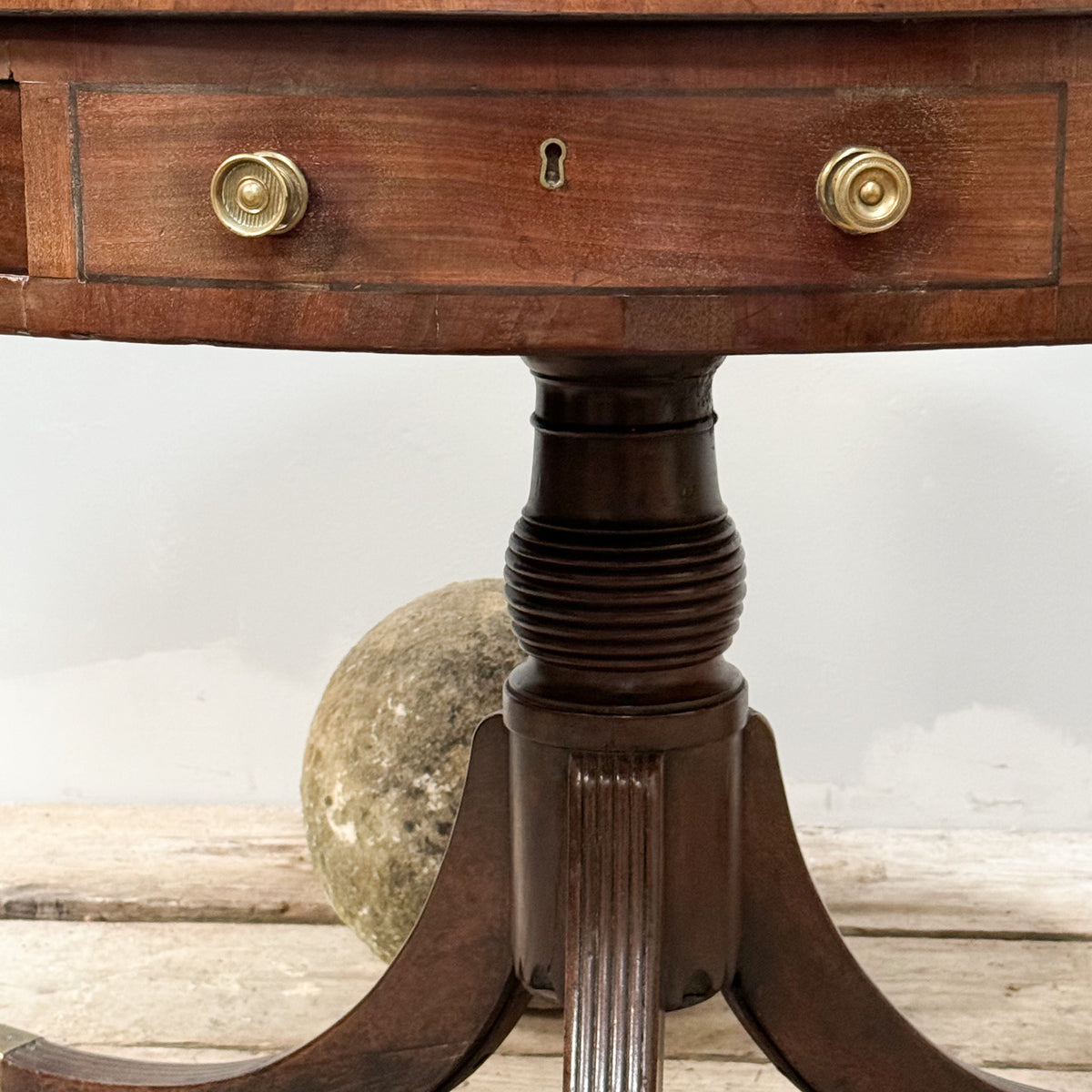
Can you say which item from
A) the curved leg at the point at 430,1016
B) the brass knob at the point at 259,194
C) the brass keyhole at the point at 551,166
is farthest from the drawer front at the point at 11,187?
the curved leg at the point at 430,1016

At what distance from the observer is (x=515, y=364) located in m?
1.83

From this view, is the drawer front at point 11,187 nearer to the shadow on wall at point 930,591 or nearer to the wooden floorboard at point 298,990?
the wooden floorboard at point 298,990

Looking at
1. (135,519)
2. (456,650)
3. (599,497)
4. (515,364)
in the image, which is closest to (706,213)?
(599,497)

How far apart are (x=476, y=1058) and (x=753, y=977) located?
190mm

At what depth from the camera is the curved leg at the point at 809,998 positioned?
46.1 inches

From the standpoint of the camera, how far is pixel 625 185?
0.74 metres

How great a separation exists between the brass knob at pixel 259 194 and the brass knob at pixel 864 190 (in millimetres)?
210

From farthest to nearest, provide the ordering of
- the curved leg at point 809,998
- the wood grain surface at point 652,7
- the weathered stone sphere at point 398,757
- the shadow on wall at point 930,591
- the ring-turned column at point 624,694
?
the shadow on wall at point 930,591
the weathered stone sphere at point 398,757
the curved leg at point 809,998
the ring-turned column at point 624,694
the wood grain surface at point 652,7

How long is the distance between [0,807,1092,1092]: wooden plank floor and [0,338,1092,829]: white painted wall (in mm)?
88

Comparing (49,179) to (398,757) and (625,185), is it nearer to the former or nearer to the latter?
(625,185)

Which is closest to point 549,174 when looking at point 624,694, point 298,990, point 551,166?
point 551,166

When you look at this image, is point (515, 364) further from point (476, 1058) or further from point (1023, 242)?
point (1023, 242)

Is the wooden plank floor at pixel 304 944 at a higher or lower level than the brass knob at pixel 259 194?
lower

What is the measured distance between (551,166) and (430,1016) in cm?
66
